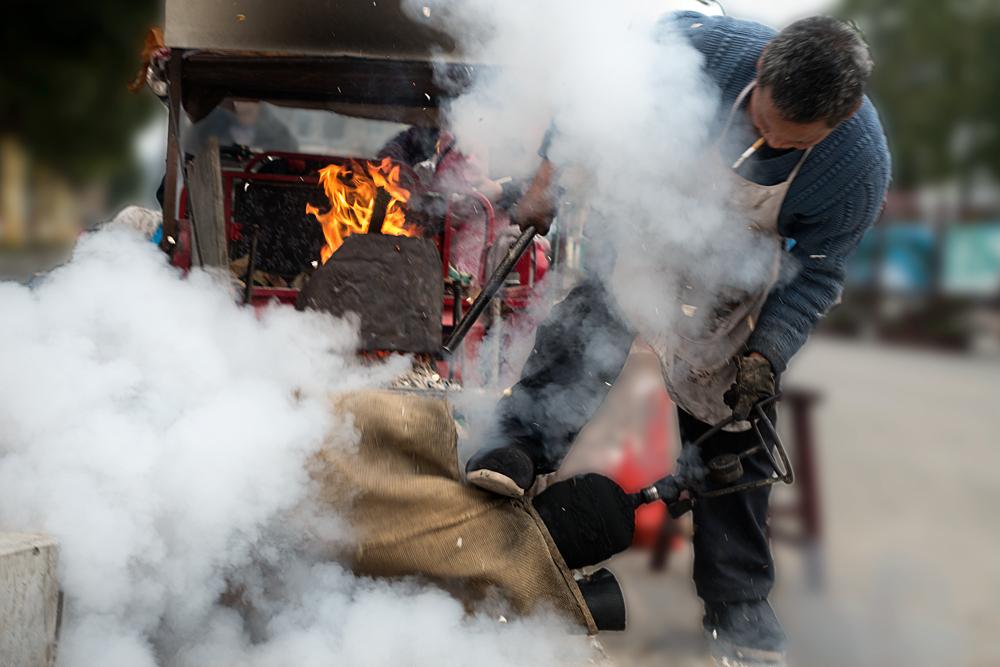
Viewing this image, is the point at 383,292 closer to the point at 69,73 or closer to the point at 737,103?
the point at 737,103

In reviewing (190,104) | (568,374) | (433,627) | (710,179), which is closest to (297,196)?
(190,104)

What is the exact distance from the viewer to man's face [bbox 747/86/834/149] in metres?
1.59

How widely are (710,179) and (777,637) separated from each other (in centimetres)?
139

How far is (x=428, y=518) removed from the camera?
1.55 meters

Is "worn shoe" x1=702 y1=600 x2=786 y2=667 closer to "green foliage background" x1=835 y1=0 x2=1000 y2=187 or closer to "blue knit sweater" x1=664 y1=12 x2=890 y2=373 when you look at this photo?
"blue knit sweater" x1=664 y1=12 x2=890 y2=373

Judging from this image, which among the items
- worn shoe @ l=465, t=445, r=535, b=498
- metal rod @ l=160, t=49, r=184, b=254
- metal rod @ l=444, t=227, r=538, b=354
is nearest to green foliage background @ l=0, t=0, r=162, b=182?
metal rod @ l=160, t=49, r=184, b=254

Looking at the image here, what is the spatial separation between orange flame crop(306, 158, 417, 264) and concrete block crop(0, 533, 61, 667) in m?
2.22

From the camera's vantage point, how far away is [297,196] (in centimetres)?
328

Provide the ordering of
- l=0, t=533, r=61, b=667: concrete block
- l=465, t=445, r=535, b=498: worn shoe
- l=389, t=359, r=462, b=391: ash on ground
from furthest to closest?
l=389, t=359, r=462, b=391: ash on ground
l=465, t=445, r=535, b=498: worn shoe
l=0, t=533, r=61, b=667: concrete block

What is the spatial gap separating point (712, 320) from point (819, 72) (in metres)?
0.77

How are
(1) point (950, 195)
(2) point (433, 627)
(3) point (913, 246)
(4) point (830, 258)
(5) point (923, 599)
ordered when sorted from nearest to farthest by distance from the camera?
(2) point (433, 627)
(4) point (830, 258)
(5) point (923, 599)
(3) point (913, 246)
(1) point (950, 195)

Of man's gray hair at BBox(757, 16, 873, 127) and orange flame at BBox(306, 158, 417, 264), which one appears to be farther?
orange flame at BBox(306, 158, 417, 264)

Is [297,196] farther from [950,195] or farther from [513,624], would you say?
[950,195]

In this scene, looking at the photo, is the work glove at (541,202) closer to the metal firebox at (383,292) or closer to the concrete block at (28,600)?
the metal firebox at (383,292)
